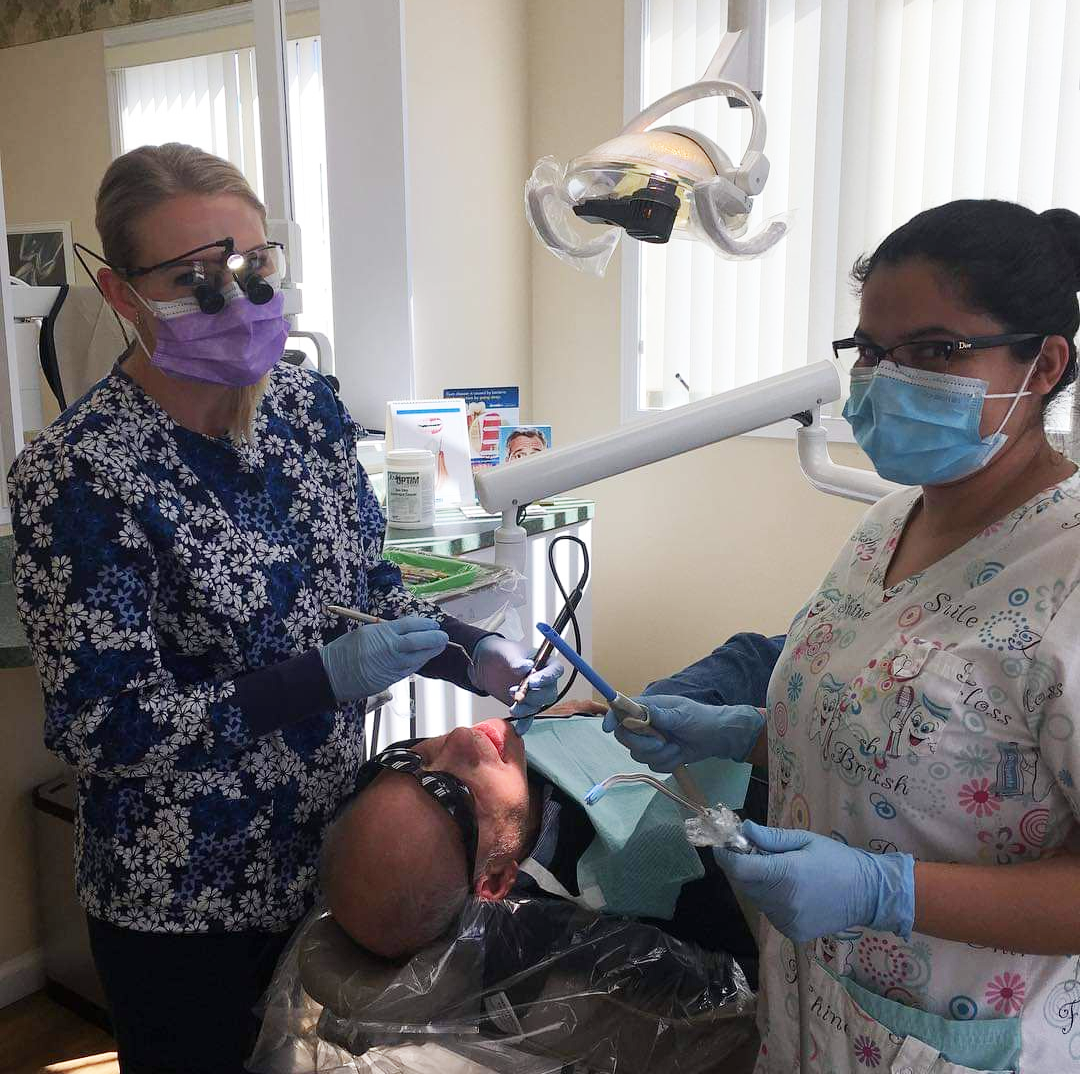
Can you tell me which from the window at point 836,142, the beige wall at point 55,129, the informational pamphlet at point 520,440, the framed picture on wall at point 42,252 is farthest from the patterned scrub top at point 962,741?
the framed picture on wall at point 42,252

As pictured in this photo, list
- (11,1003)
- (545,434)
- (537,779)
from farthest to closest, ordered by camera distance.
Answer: (545,434)
(11,1003)
(537,779)

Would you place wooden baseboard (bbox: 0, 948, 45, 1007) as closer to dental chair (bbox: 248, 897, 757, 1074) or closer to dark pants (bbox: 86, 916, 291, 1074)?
dark pants (bbox: 86, 916, 291, 1074)

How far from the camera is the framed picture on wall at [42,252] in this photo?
3.33 meters

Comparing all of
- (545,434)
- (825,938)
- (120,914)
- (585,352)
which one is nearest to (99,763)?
(120,914)

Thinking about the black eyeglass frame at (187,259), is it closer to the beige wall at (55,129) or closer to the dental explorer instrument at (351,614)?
the dental explorer instrument at (351,614)

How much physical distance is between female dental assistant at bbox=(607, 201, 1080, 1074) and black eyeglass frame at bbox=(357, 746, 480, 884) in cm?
43

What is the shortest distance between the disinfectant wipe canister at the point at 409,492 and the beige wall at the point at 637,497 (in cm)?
116

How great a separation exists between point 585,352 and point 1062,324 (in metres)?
2.53

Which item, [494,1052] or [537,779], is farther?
[537,779]

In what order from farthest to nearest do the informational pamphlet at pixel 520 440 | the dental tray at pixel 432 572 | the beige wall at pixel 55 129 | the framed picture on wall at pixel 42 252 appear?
the beige wall at pixel 55 129 < the framed picture on wall at pixel 42 252 < the informational pamphlet at pixel 520 440 < the dental tray at pixel 432 572

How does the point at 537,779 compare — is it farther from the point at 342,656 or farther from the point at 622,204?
the point at 622,204

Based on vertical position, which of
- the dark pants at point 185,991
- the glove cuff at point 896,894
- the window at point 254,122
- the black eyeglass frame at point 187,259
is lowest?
the dark pants at point 185,991

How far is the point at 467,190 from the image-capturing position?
3.15 m

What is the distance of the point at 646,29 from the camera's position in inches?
120
